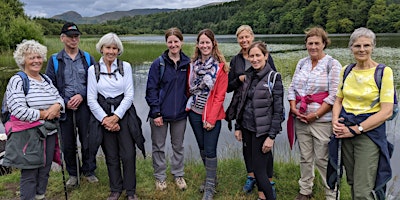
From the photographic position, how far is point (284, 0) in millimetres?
96875

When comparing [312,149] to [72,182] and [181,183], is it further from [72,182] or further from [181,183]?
[72,182]

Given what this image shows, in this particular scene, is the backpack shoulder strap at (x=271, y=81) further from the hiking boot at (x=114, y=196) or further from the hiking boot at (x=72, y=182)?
the hiking boot at (x=72, y=182)

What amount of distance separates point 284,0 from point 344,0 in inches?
1130

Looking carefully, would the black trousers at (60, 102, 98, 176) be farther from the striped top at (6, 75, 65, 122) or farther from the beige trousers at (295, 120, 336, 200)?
the beige trousers at (295, 120, 336, 200)

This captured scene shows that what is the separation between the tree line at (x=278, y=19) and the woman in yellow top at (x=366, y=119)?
2767 centimetres

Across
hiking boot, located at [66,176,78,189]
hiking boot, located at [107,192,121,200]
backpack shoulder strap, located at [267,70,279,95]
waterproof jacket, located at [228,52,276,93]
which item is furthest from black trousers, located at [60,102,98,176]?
backpack shoulder strap, located at [267,70,279,95]

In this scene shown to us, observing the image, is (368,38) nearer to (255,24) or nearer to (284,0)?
(255,24)

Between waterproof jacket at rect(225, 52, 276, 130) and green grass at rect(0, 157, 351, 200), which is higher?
waterproof jacket at rect(225, 52, 276, 130)

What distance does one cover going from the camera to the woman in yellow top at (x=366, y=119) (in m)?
2.98

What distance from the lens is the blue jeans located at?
4.00 meters

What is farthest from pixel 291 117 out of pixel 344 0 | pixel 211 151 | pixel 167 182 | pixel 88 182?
pixel 344 0

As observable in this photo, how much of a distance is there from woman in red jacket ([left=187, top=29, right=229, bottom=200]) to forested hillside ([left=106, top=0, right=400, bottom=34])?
61.4m

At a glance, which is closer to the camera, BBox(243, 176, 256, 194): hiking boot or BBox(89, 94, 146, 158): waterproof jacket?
BBox(89, 94, 146, 158): waterproof jacket

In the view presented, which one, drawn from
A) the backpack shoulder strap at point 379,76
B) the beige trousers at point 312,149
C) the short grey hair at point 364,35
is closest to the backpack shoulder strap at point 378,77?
the backpack shoulder strap at point 379,76
